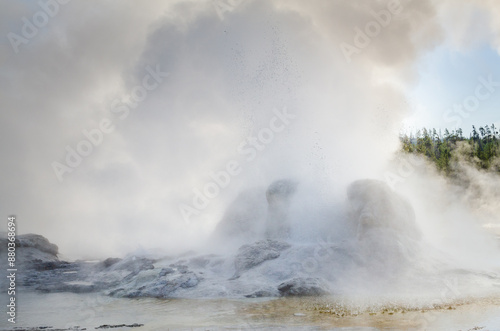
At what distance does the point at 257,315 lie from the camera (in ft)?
36.1

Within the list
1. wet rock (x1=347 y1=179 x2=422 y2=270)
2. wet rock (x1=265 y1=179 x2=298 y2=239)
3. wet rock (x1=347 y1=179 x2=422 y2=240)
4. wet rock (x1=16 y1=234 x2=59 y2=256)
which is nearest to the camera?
wet rock (x1=347 y1=179 x2=422 y2=270)

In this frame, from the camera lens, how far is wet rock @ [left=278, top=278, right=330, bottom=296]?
13.6m

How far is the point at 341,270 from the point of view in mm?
15016

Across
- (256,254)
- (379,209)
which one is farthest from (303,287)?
(379,209)

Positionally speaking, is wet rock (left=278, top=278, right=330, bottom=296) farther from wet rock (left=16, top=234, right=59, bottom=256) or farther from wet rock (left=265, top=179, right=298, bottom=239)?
wet rock (left=16, top=234, right=59, bottom=256)

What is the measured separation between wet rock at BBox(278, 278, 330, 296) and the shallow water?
0.60 metres

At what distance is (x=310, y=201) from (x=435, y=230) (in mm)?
8072

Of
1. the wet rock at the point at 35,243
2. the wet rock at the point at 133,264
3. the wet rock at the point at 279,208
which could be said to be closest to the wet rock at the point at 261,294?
the wet rock at the point at 133,264

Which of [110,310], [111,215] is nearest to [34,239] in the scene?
[110,310]

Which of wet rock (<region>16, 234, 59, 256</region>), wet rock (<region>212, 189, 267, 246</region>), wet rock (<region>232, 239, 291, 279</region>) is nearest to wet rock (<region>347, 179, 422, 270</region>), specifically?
wet rock (<region>232, 239, 291, 279</region>)

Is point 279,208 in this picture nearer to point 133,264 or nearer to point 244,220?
point 244,220

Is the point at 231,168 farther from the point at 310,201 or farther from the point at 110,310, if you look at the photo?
the point at 110,310

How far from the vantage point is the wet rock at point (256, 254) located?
16.3 m

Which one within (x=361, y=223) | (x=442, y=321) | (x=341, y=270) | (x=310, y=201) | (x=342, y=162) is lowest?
(x=442, y=321)
